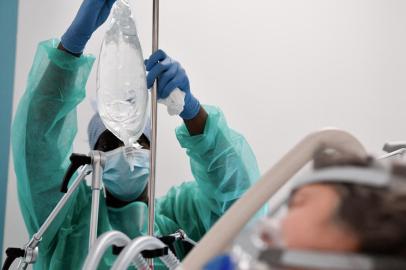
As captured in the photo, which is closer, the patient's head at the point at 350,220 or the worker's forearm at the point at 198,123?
the patient's head at the point at 350,220

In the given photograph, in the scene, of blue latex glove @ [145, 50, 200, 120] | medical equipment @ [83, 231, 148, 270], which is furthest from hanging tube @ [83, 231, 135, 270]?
blue latex glove @ [145, 50, 200, 120]

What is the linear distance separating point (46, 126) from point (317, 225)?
1.19m

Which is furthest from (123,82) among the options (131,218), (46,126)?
(131,218)

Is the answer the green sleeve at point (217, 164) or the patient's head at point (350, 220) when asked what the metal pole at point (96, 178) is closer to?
the green sleeve at point (217, 164)

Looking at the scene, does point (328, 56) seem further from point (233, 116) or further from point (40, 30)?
point (40, 30)

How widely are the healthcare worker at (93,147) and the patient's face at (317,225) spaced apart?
0.94 m

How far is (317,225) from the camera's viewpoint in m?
0.26

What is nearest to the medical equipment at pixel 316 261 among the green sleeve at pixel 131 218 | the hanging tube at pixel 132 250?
the hanging tube at pixel 132 250

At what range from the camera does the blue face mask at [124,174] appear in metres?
1.46

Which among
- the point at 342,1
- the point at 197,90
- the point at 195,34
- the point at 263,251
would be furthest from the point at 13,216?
the point at 263,251

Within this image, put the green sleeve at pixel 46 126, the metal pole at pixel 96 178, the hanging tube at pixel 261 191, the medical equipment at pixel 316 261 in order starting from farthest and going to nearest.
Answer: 1. the green sleeve at pixel 46 126
2. the metal pole at pixel 96 178
3. the hanging tube at pixel 261 191
4. the medical equipment at pixel 316 261

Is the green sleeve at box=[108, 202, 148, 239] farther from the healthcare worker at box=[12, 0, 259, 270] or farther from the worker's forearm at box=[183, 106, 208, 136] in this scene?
the worker's forearm at box=[183, 106, 208, 136]

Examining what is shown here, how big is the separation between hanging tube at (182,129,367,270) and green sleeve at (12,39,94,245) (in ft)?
3.20

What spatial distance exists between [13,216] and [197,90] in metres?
0.89
